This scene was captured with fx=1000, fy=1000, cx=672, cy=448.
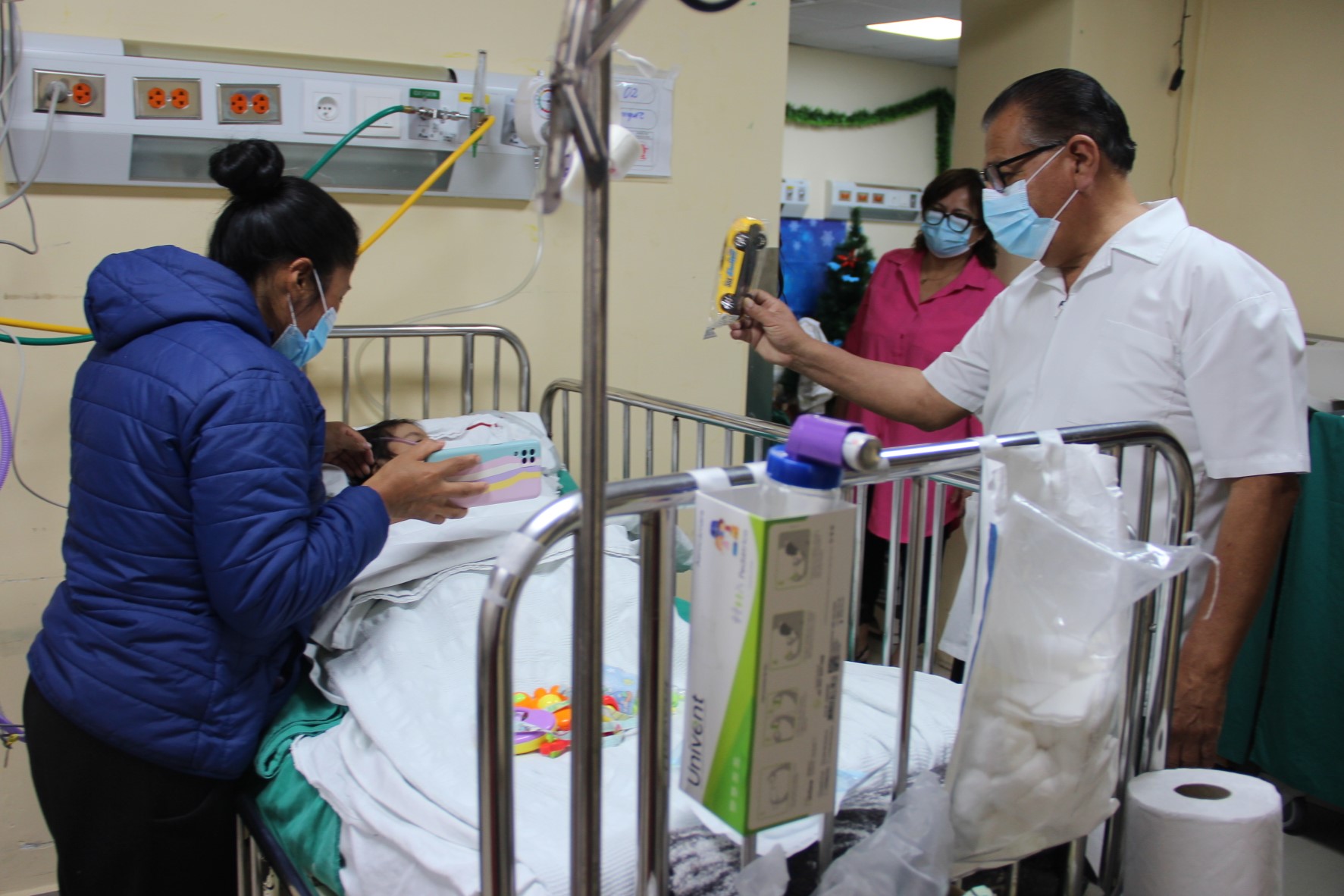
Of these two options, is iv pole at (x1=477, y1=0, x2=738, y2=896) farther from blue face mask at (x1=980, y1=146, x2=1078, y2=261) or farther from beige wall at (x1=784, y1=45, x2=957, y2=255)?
beige wall at (x1=784, y1=45, x2=957, y2=255)

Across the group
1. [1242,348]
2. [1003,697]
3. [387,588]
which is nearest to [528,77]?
[387,588]

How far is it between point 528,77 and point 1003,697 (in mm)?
2006

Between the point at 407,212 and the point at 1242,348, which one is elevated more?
the point at 407,212

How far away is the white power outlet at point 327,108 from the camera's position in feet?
7.55

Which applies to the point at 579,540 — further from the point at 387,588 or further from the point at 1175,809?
the point at 387,588

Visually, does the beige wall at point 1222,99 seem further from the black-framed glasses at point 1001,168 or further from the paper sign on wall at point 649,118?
the black-framed glasses at point 1001,168

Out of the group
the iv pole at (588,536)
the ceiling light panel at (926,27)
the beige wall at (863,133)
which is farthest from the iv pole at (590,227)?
the beige wall at (863,133)

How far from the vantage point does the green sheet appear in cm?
258

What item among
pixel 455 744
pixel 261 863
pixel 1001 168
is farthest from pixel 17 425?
pixel 1001 168

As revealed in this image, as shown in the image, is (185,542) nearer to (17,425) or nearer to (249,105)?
(17,425)

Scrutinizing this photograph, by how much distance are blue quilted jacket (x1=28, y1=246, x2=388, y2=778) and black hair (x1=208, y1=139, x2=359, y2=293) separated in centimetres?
9

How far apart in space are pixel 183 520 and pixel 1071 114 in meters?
1.53

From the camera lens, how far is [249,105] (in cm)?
224

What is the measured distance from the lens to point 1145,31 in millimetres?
3486
